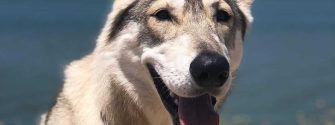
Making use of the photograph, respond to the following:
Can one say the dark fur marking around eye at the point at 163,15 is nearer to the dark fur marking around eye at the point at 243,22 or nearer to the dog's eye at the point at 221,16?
the dog's eye at the point at 221,16

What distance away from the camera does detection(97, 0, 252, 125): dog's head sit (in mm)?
4672

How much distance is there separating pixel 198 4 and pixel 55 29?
247 inches

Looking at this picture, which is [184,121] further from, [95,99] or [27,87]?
[27,87]

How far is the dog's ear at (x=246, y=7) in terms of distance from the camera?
18.8ft

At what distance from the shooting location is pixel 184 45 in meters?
4.82

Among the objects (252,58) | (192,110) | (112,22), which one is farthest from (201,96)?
(252,58)

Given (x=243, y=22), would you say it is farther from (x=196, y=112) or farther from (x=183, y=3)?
(x=196, y=112)

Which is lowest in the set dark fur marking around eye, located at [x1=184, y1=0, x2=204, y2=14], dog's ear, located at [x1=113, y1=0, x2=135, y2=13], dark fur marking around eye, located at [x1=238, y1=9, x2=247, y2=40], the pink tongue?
the pink tongue

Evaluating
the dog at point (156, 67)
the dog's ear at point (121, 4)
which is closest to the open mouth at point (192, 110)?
the dog at point (156, 67)

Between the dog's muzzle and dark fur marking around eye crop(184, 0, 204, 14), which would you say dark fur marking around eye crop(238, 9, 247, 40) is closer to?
dark fur marking around eye crop(184, 0, 204, 14)

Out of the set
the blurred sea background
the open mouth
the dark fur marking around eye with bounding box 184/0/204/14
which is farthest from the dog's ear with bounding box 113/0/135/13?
the blurred sea background

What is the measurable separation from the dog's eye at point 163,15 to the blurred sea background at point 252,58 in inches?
150

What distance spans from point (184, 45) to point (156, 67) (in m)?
0.29

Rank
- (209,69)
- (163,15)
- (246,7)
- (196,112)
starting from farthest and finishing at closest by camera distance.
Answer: (246,7) < (163,15) < (196,112) < (209,69)
